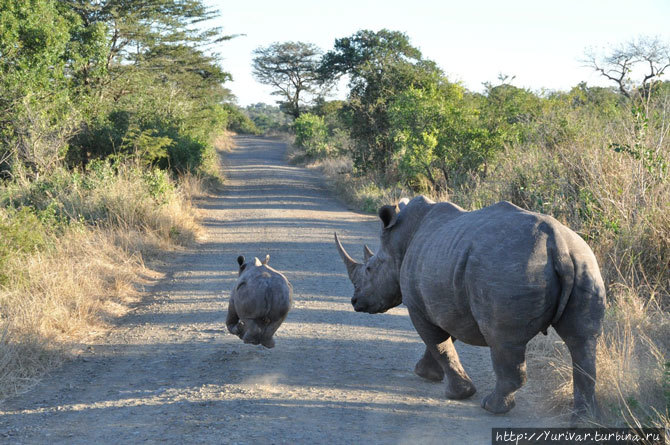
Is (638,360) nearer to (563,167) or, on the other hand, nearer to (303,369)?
(303,369)

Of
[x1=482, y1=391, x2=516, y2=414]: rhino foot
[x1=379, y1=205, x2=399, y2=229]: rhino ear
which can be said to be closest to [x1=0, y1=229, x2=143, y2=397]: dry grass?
[x1=379, y1=205, x2=399, y2=229]: rhino ear

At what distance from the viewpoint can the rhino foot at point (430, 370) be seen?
Answer: 5.23 metres

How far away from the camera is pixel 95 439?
4141mm

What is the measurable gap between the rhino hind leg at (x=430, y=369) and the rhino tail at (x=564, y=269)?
1565mm

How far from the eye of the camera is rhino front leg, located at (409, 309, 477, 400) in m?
4.75

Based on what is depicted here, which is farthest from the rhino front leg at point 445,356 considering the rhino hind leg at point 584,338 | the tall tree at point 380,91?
the tall tree at point 380,91

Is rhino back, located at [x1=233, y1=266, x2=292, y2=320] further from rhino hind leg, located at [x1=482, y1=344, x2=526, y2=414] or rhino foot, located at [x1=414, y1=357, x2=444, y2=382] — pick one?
rhino hind leg, located at [x1=482, y1=344, x2=526, y2=414]

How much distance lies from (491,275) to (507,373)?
0.65 m

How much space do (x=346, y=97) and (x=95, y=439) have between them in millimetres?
18886

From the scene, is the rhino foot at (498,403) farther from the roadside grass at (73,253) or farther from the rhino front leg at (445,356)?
the roadside grass at (73,253)

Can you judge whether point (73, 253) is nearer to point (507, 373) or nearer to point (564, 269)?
point (507, 373)

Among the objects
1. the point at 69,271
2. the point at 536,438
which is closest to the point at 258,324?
the point at 536,438

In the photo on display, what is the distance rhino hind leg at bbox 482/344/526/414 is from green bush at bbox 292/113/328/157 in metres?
27.7

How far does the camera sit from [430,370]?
5242 mm
